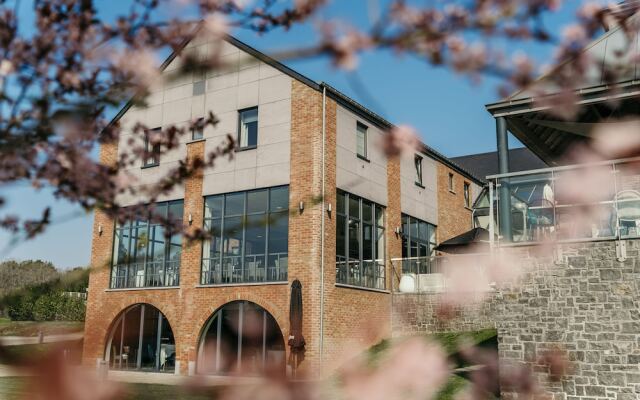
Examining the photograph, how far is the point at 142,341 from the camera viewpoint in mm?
17953

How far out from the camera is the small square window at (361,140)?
701 inches

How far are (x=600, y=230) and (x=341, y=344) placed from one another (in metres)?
8.27

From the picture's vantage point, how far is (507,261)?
9484 mm

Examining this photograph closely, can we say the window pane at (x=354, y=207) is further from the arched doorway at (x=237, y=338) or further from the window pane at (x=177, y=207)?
the window pane at (x=177, y=207)

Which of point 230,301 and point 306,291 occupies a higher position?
point 306,291

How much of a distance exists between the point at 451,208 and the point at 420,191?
2.84m

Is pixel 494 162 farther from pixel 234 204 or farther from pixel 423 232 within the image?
pixel 234 204

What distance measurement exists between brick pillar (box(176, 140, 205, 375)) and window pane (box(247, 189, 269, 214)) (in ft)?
4.87

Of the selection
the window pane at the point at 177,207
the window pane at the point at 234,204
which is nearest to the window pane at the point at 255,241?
the window pane at the point at 234,204

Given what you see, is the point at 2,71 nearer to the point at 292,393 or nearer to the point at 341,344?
the point at 292,393

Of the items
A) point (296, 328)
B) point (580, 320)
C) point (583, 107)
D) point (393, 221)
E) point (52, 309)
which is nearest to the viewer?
point (52, 309)

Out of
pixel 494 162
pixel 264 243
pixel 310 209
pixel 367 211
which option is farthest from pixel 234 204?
pixel 494 162

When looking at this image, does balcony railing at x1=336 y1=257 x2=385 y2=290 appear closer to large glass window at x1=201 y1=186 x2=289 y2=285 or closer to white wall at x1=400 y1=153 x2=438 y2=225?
large glass window at x1=201 y1=186 x2=289 y2=285

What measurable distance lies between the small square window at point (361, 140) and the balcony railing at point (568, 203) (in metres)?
7.99
